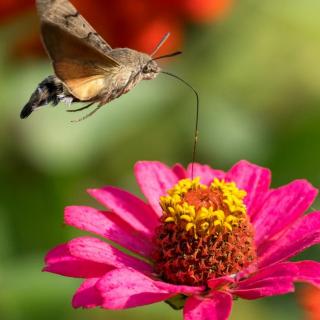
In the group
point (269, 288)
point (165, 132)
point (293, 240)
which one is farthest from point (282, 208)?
point (165, 132)

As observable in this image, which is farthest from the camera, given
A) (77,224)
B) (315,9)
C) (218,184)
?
(315,9)

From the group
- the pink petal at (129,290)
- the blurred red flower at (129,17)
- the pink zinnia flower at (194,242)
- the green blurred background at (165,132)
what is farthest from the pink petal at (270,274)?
the blurred red flower at (129,17)

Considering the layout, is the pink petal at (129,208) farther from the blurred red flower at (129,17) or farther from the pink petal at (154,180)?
the blurred red flower at (129,17)

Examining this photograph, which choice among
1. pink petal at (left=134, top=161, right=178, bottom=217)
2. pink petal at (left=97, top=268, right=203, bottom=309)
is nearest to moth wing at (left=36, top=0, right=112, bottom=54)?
pink petal at (left=134, top=161, right=178, bottom=217)

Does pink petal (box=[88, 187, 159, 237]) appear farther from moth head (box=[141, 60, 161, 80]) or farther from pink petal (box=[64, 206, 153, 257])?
moth head (box=[141, 60, 161, 80])

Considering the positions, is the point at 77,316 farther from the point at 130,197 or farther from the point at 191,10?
the point at 191,10

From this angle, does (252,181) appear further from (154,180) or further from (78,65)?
(78,65)

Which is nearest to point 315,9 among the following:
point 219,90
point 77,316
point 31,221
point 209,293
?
point 219,90
